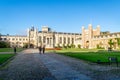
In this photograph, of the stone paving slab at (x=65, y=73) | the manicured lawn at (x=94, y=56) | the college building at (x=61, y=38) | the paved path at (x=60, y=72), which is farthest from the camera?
the college building at (x=61, y=38)

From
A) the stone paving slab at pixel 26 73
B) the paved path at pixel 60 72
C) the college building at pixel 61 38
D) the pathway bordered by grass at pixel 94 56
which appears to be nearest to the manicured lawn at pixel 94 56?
the pathway bordered by grass at pixel 94 56

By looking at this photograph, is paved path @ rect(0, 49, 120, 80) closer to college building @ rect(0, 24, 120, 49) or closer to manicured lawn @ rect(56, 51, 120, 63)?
manicured lawn @ rect(56, 51, 120, 63)

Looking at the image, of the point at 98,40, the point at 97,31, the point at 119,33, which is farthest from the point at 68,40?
the point at 119,33

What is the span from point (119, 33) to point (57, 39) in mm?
71991

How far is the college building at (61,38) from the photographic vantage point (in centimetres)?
12788

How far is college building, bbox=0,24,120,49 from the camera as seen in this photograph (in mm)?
127875

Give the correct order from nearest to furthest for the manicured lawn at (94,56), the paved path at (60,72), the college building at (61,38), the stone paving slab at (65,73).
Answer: the stone paving slab at (65,73)
the paved path at (60,72)
the manicured lawn at (94,56)
the college building at (61,38)

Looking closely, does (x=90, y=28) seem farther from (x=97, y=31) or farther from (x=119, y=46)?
(x=119, y=46)

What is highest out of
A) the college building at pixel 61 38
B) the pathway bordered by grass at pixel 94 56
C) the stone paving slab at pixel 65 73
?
the college building at pixel 61 38

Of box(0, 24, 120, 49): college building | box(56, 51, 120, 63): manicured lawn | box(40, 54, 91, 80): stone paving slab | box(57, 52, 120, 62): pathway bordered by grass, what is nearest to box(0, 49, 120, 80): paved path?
box(40, 54, 91, 80): stone paving slab

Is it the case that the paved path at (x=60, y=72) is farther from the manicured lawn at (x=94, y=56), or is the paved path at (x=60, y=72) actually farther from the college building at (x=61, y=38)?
the college building at (x=61, y=38)

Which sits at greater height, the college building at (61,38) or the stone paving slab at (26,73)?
the college building at (61,38)

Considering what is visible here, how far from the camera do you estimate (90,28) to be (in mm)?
135750

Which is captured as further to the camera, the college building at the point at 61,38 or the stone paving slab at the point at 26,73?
the college building at the point at 61,38
